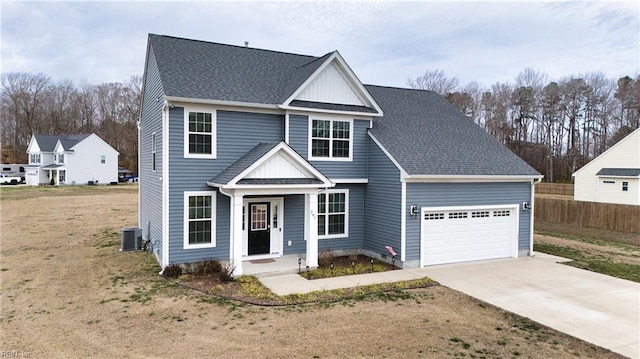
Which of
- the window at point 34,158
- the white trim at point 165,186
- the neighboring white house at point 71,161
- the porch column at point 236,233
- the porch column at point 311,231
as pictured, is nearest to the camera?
the porch column at point 236,233

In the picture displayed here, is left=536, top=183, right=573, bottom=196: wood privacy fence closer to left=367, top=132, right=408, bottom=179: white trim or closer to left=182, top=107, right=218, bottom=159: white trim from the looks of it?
left=367, top=132, right=408, bottom=179: white trim

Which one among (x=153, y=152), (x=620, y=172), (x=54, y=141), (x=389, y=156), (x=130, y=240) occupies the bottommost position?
(x=130, y=240)

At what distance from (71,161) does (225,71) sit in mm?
44927

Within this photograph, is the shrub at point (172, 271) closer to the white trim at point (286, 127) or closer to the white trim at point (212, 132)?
the white trim at point (212, 132)

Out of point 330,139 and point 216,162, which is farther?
point 330,139

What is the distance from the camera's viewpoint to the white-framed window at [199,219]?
1266cm

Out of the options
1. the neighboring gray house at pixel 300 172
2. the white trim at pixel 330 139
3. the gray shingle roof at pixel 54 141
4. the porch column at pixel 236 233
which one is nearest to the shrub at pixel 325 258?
the neighboring gray house at pixel 300 172

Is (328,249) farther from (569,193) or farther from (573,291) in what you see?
(569,193)

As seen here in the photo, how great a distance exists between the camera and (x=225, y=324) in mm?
8484

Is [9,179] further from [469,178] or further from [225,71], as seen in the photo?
[469,178]

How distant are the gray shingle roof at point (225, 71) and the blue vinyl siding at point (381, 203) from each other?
400 centimetres

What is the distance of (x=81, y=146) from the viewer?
51.2 m

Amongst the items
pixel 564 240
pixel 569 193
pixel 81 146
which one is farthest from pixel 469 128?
pixel 81 146

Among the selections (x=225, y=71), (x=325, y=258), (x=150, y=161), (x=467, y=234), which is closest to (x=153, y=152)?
(x=150, y=161)
